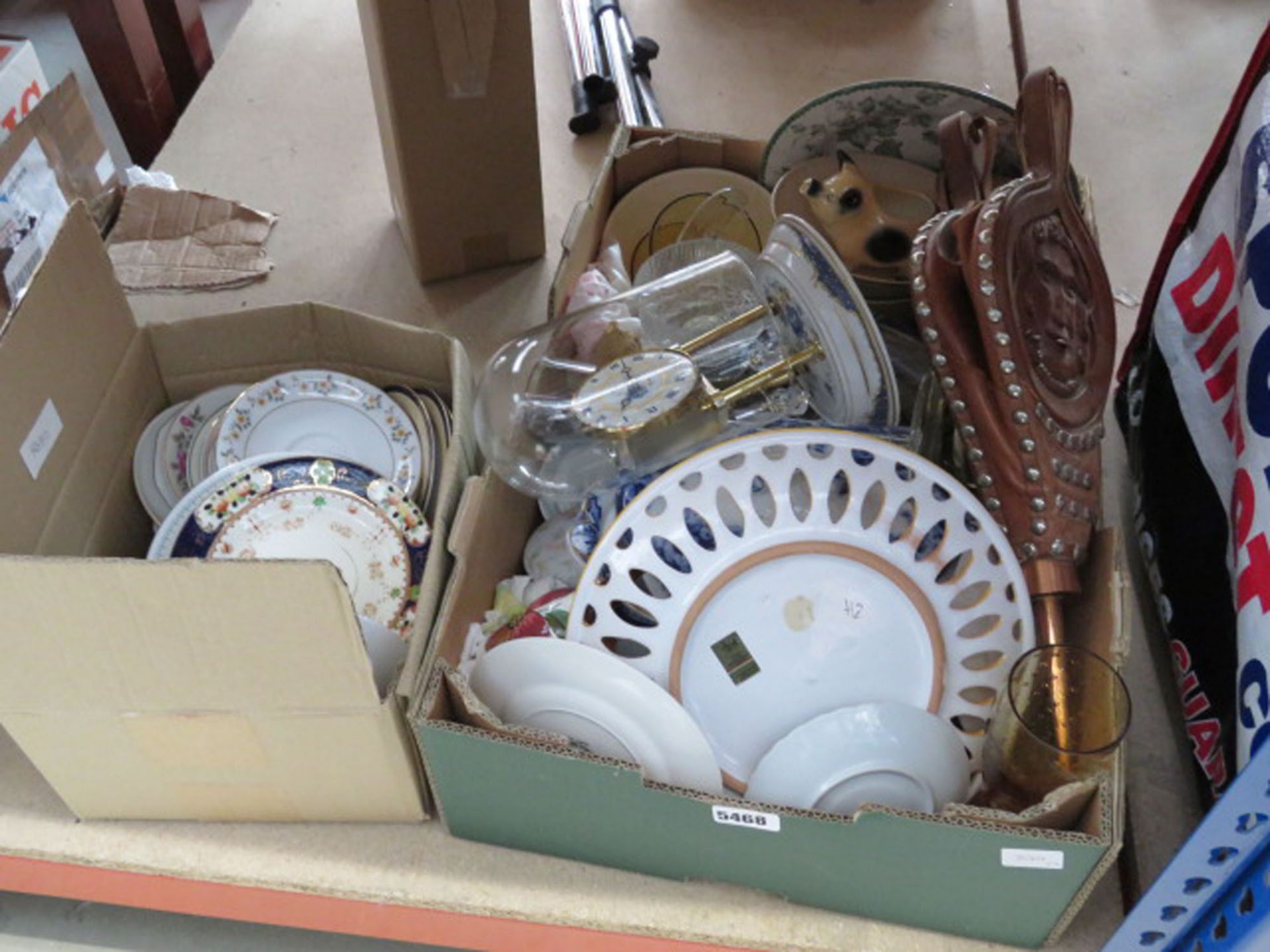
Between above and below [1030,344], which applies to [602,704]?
below

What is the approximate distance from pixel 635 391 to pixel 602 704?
264 mm

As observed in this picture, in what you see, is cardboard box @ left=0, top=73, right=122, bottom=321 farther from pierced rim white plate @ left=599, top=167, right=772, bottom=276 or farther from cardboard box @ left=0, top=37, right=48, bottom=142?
pierced rim white plate @ left=599, top=167, right=772, bottom=276

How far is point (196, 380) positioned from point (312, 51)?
2.82 ft

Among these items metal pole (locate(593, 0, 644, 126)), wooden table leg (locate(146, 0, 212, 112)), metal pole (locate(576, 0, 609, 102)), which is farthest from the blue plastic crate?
wooden table leg (locate(146, 0, 212, 112))

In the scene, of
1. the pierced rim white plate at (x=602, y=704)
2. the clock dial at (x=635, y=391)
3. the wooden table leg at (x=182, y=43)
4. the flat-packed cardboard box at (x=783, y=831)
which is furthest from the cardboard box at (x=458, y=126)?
the wooden table leg at (x=182, y=43)

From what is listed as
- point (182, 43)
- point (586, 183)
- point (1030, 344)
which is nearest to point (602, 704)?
point (1030, 344)

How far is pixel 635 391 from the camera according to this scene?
36.9 inches

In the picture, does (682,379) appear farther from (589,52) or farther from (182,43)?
(182,43)

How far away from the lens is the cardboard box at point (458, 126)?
1082 millimetres

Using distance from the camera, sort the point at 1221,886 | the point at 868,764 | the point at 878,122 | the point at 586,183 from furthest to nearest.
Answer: the point at 586,183
the point at 878,122
the point at 868,764
the point at 1221,886

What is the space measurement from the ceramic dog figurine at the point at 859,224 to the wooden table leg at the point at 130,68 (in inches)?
49.7

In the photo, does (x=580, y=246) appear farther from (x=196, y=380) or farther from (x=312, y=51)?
(x=312, y=51)

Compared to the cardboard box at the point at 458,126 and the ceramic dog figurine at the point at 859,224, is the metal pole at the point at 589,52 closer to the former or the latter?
the cardboard box at the point at 458,126

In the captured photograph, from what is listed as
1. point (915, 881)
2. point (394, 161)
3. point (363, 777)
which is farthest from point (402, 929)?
point (394, 161)
